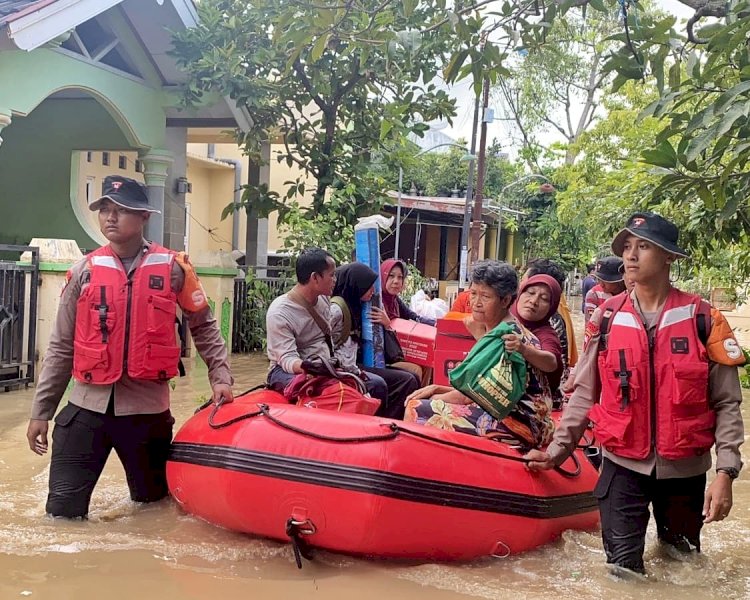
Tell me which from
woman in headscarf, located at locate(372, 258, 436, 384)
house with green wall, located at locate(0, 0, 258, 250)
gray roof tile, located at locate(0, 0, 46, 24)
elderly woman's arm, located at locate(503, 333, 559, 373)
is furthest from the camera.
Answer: house with green wall, located at locate(0, 0, 258, 250)

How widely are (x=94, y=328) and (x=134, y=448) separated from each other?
1.96 feet

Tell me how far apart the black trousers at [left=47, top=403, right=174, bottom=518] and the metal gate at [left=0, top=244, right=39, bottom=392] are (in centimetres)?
388

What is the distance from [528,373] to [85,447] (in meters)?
2.00

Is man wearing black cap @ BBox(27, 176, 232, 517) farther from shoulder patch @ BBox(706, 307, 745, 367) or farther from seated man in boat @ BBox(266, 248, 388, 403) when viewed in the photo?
shoulder patch @ BBox(706, 307, 745, 367)

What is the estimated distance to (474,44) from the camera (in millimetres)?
3725

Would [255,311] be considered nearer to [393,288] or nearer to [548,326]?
[393,288]

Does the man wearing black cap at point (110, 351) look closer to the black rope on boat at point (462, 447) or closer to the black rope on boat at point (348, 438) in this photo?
the black rope on boat at point (348, 438)

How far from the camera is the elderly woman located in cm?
378

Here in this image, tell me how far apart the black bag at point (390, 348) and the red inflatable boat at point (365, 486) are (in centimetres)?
213

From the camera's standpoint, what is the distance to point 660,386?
3.12 meters

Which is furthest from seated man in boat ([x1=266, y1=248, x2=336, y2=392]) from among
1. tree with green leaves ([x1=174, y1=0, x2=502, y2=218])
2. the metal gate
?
tree with green leaves ([x1=174, y1=0, x2=502, y2=218])

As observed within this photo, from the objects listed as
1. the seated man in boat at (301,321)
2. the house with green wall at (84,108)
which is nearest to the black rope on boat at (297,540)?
the seated man in boat at (301,321)

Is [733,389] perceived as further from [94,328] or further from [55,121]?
[55,121]

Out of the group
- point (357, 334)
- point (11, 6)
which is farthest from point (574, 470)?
point (11, 6)
